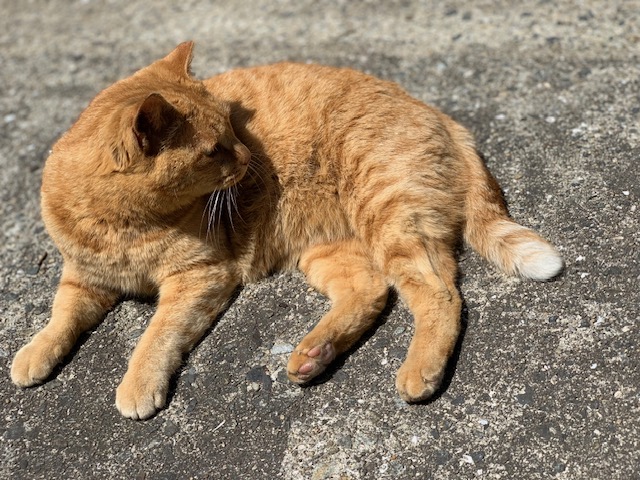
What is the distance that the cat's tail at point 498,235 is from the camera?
3.28 m

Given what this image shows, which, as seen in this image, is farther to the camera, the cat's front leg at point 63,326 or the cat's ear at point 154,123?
the cat's front leg at point 63,326

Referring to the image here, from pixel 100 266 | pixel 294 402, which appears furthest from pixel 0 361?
pixel 294 402

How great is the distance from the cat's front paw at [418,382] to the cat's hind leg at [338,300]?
1.17ft

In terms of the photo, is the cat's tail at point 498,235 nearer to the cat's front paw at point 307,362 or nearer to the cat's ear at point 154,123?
the cat's front paw at point 307,362

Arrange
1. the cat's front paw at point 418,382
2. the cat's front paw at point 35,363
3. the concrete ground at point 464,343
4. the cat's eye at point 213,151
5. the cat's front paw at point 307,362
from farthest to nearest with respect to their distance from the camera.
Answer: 1. the cat's front paw at point 35,363
2. the cat's eye at point 213,151
3. the cat's front paw at point 307,362
4. the cat's front paw at point 418,382
5. the concrete ground at point 464,343

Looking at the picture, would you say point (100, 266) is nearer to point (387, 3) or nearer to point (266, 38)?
point (266, 38)

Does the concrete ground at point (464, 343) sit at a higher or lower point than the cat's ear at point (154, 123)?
lower

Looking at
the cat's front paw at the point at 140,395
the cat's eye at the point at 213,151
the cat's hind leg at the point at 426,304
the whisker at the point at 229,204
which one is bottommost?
the cat's front paw at the point at 140,395

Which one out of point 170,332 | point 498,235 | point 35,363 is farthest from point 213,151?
point 498,235

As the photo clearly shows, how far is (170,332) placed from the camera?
3.34 m

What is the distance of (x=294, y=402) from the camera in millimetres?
3096

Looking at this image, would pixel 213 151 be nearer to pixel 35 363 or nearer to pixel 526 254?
pixel 35 363

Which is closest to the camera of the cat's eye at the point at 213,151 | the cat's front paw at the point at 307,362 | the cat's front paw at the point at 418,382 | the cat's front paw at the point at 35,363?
the cat's front paw at the point at 418,382

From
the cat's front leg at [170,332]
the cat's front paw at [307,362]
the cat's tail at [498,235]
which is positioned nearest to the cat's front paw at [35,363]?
the cat's front leg at [170,332]
